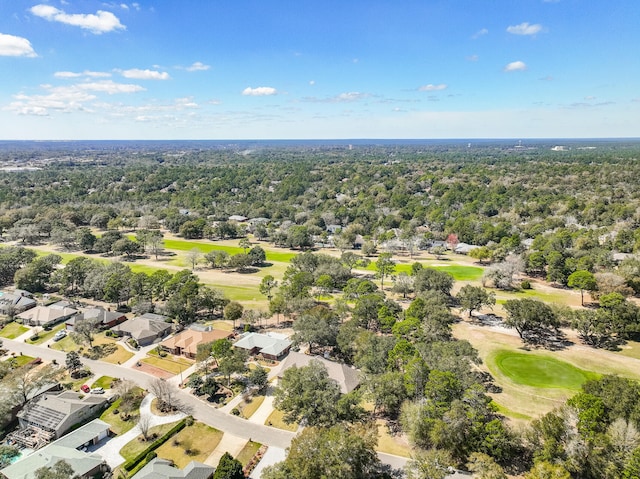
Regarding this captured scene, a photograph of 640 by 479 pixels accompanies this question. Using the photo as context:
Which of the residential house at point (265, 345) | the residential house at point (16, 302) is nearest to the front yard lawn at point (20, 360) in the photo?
the residential house at point (16, 302)

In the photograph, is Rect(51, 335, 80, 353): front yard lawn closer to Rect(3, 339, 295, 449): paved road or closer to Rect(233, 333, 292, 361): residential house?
Rect(3, 339, 295, 449): paved road

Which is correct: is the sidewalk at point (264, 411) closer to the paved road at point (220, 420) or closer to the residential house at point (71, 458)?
A: the paved road at point (220, 420)

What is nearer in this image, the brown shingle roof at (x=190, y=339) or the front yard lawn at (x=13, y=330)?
the brown shingle roof at (x=190, y=339)

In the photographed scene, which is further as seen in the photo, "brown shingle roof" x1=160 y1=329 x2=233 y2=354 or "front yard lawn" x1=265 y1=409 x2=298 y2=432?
"brown shingle roof" x1=160 y1=329 x2=233 y2=354

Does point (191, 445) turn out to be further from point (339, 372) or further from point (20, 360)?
point (20, 360)

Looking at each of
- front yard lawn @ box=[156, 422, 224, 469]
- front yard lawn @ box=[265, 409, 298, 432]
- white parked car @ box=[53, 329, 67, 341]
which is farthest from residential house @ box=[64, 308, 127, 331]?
front yard lawn @ box=[265, 409, 298, 432]

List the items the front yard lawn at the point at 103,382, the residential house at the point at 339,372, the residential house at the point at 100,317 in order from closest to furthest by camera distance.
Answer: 1. the residential house at the point at 339,372
2. the front yard lawn at the point at 103,382
3. the residential house at the point at 100,317
